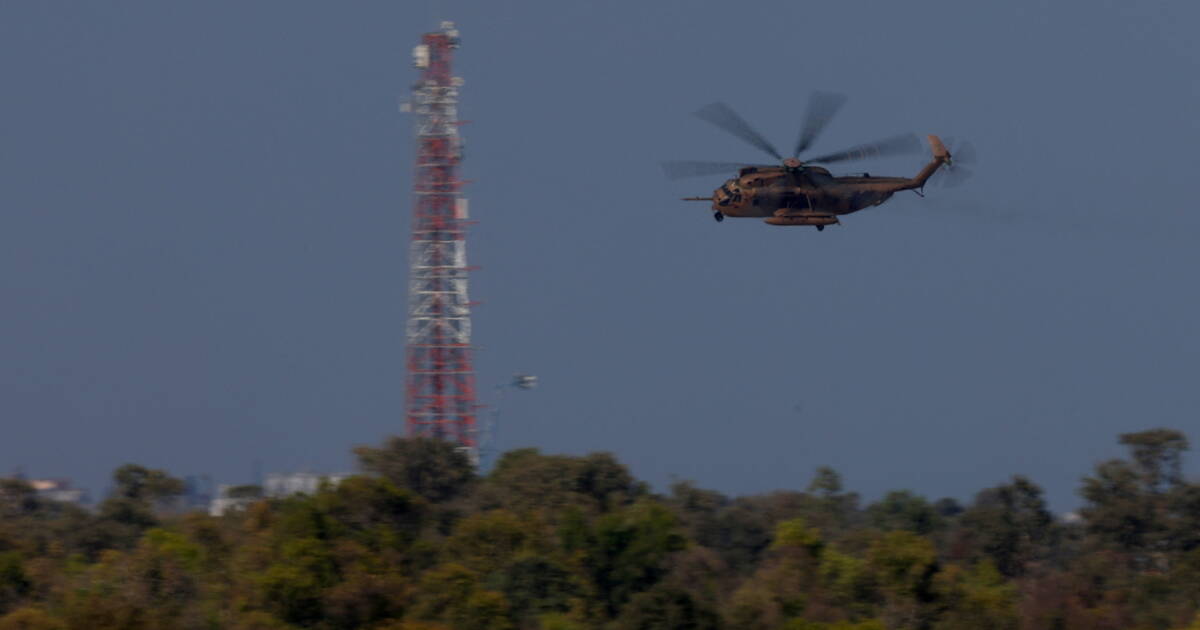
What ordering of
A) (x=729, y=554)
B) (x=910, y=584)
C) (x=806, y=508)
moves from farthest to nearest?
(x=806, y=508), (x=729, y=554), (x=910, y=584)

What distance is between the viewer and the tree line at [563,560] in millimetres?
43625

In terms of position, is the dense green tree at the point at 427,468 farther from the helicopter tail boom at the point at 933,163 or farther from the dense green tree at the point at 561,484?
the helicopter tail boom at the point at 933,163

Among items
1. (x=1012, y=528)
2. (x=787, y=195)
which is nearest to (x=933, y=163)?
(x=787, y=195)

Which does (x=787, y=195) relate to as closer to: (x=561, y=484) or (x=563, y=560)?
(x=563, y=560)

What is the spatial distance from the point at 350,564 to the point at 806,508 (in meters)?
37.9

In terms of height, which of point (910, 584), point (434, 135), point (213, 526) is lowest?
point (910, 584)

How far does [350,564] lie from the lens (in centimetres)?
4631

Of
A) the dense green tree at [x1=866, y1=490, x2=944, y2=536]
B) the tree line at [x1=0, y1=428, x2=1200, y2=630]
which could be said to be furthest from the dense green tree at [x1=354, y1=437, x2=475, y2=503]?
the dense green tree at [x1=866, y1=490, x2=944, y2=536]

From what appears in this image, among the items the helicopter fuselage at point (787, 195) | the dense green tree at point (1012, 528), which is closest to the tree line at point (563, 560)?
the dense green tree at point (1012, 528)

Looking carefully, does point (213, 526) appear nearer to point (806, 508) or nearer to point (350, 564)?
point (350, 564)

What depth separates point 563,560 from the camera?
51.2m

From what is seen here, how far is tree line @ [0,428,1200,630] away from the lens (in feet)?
143

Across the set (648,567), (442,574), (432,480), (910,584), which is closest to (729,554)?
(432,480)

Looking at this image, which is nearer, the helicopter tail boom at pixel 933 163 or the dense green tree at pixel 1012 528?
the helicopter tail boom at pixel 933 163
